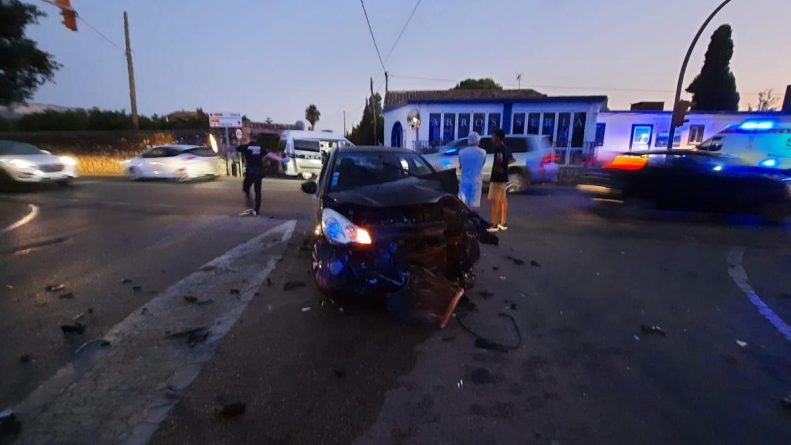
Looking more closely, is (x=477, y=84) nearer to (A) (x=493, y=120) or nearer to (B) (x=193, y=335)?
(A) (x=493, y=120)

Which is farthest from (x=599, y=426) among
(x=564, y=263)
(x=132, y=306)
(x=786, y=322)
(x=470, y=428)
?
(x=132, y=306)

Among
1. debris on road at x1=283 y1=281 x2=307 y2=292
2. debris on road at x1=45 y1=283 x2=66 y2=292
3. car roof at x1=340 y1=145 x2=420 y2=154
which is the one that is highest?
car roof at x1=340 y1=145 x2=420 y2=154

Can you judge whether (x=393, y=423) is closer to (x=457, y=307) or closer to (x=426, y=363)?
(x=426, y=363)

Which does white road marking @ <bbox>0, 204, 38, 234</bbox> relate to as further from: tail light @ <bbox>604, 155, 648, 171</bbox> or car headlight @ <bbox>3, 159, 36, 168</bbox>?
tail light @ <bbox>604, 155, 648, 171</bbox>

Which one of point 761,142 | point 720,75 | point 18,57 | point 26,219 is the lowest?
point 26,219

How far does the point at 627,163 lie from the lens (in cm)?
854

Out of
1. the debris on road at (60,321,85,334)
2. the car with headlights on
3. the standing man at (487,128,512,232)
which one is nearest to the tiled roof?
the car with headlights on

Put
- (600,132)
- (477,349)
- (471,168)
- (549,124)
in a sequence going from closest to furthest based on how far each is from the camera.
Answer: (477,349) < (471,168) < (549,124) < (600,132)

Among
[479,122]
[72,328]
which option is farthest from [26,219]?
[479,122]

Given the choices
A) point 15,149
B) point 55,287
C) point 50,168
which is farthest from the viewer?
point 50,168

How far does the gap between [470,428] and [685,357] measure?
77.7 inches

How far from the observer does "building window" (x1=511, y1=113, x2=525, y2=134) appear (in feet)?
75.7

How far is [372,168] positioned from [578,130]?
21.0m

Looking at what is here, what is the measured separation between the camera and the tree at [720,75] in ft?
126
